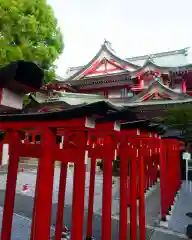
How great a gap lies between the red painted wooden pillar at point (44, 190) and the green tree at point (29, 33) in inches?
297

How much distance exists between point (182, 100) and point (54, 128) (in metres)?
14.5

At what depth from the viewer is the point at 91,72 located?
22.8 metres

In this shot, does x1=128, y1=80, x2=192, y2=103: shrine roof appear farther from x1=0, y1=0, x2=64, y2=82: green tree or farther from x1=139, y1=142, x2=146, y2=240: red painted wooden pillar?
x1=139, y1=142, x2=146, y2=240: red painted wooden pillar

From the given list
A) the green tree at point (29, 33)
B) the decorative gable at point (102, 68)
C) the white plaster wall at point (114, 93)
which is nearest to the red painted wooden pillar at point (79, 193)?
the green tree at point (29, 33)

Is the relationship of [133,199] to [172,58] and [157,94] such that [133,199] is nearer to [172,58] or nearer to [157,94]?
[157,94]

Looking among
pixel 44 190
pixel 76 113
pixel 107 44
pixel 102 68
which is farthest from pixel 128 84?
pixel 44 190

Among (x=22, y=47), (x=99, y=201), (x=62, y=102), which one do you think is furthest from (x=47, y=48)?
(x=99, y=201)

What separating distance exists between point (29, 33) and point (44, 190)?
9.71 meters

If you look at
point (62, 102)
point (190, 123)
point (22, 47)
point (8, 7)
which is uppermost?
point (8, 7)

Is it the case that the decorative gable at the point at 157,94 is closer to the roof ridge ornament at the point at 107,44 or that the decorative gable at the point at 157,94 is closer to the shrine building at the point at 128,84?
the shrine building at the point at 128,84

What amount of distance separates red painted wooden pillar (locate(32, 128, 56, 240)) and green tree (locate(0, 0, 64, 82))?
7.54 metres

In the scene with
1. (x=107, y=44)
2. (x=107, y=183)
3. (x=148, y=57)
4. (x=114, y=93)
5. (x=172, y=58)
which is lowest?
(x=107, y=183)

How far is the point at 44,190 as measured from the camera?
8.91 ft

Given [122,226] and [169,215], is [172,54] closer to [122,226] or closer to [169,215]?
[169,215]
